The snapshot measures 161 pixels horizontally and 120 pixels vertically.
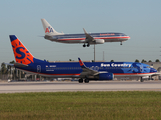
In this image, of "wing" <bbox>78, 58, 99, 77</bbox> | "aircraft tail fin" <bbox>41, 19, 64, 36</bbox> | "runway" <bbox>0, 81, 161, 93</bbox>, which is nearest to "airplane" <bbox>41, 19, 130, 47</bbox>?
"aircraft tail fin" <bbox>41, 19, 64, 36</bbox>

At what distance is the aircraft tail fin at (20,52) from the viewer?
1955 inches

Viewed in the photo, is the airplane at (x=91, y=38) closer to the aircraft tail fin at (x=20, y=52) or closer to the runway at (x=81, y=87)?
the aircraft tail fin at (x=20, y=52)

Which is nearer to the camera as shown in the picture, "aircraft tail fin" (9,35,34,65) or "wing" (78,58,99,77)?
"wing" (78,58,99,77)

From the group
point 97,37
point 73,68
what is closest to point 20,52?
point 73,68

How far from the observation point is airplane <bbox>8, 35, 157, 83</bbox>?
156 feet

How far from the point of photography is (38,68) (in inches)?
1938

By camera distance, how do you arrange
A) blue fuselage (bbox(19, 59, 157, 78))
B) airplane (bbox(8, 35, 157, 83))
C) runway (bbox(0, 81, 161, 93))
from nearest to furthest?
1. runway (bbox(0, 81, 161, 93))
2. airplane (bbox(8, 35, 157, 83))
3. blue fuselage (bbox(19, 59, 157, 78))

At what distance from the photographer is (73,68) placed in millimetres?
48562

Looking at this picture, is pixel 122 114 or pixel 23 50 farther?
pixel 23 50

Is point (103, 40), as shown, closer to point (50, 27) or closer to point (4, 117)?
point (50, 27)

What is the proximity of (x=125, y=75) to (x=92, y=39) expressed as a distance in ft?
45.7

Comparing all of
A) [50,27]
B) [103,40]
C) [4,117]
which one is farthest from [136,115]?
[50,27]

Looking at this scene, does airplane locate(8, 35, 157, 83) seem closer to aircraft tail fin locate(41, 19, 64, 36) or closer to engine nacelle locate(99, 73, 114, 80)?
engine nacelle locate(99, 73, 114, 80)

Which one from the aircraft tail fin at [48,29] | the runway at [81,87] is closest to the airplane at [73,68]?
the runway at [81,87]
